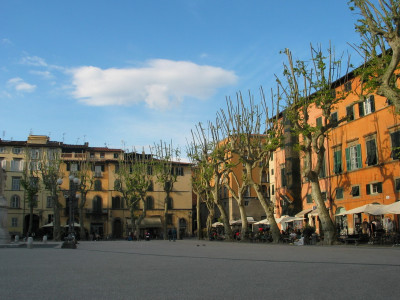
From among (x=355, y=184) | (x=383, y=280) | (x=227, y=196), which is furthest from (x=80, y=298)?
(x=227, y=196)

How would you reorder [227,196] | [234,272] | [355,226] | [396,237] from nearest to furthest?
[234,272] → [396,237] → [355,226] → [227,196]

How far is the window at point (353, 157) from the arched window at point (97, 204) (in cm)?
4736

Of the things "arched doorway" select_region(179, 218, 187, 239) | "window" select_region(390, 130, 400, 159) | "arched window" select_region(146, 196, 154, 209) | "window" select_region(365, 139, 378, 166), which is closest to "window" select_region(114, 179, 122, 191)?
"arched window" select_region(146, 196, 154, 209)

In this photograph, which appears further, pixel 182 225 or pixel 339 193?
pixel 182 225

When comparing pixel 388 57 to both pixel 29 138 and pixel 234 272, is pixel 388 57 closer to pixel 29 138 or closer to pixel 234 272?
pixel 234 272

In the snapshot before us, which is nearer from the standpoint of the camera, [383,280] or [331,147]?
[383,280]

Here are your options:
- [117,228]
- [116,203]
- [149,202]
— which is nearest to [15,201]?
[116,203]

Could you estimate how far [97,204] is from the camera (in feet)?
246

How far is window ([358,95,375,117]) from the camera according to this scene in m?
34.3

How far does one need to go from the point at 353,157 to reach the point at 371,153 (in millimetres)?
2316

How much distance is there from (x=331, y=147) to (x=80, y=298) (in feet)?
114

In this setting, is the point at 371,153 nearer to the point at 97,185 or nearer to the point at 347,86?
the point at 347,86

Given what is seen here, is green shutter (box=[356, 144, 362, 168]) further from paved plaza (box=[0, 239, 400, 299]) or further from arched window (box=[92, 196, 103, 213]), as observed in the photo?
arched window (box=[92, 196, 103, 213])

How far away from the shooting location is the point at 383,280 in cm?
906
